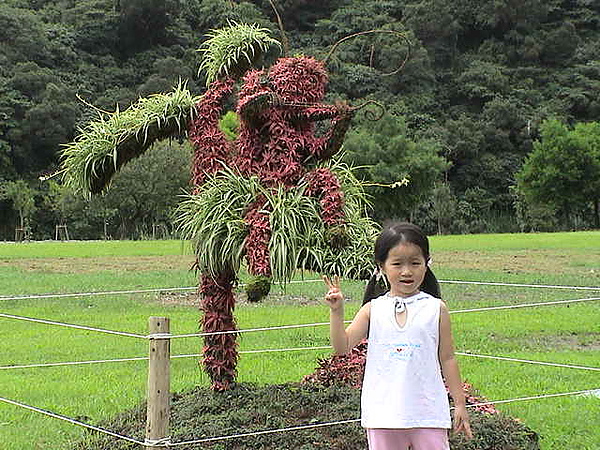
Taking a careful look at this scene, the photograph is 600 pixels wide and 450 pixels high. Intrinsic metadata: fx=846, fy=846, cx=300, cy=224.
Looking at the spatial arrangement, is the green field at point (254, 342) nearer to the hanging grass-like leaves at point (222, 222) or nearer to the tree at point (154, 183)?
the hanging grass-like leaves at point (222, 222)

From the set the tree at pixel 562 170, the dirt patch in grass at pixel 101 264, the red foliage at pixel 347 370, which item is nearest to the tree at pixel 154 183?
the dirt patch in grass at pixel 101 264

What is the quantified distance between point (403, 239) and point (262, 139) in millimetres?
1989

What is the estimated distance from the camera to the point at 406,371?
330cm

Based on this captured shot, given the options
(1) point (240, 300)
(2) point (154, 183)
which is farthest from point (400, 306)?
(2) point (154, 183)

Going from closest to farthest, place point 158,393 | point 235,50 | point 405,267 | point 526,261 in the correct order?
point 405,267 → point 158,393 → point 235,50 → point 526,261

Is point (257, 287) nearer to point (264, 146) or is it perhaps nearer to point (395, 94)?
point (264, 146)

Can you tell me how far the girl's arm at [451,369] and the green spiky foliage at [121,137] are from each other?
8.84 ft

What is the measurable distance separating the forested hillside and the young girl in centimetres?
3367

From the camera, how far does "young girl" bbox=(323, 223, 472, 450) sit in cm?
329

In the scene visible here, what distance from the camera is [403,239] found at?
11.2 ft

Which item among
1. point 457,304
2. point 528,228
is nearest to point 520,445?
point 457,304

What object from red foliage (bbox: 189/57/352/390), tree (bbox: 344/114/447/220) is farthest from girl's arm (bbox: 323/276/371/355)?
tree (bbox: 344/114/447/220)

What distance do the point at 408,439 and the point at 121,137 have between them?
2.98 m

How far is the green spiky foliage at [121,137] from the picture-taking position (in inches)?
214
